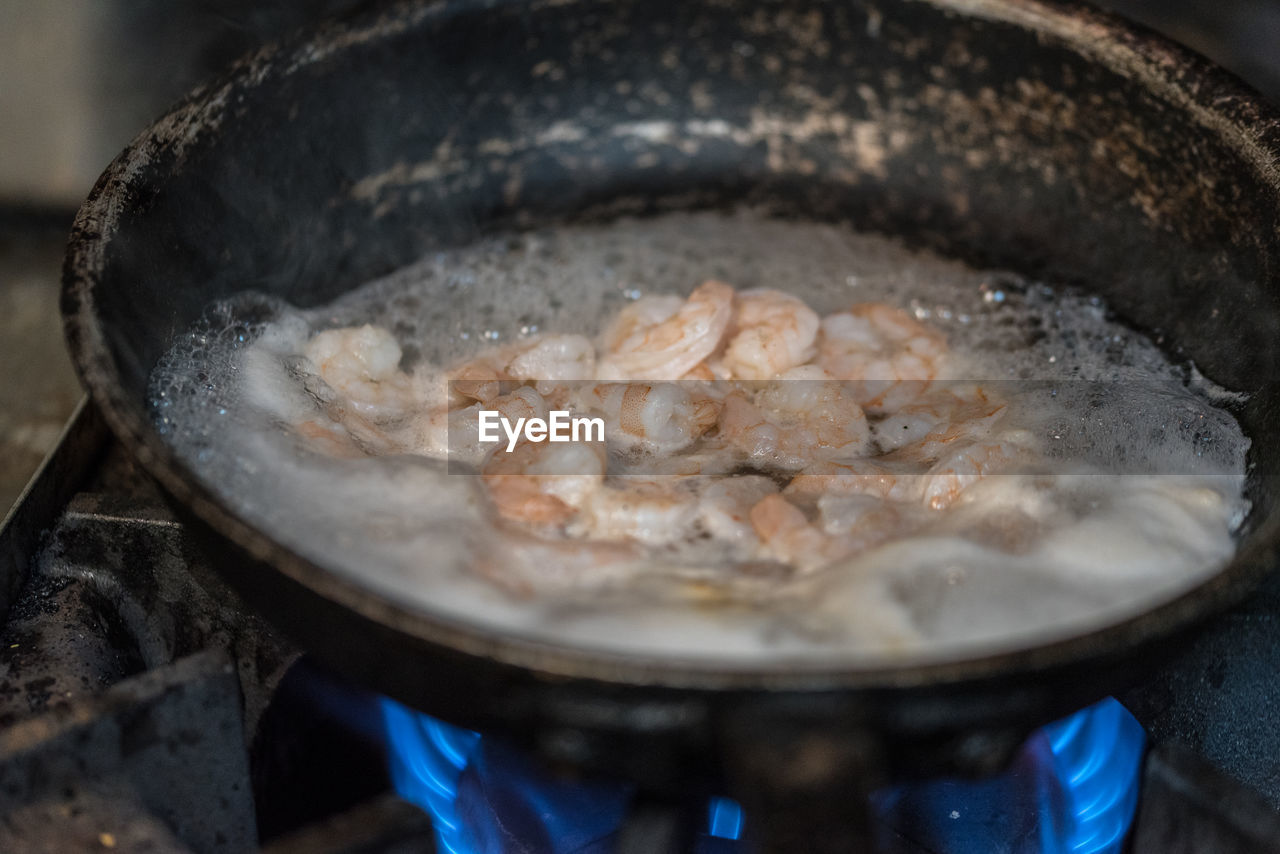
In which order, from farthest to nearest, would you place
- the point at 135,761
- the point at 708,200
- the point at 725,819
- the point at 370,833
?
the point at 708,200 → the point at 725,819 → the point at 135,761 → the point at 370,833

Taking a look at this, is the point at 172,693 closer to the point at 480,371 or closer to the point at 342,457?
the point at 342,457

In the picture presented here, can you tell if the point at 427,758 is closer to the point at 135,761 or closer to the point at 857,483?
the point at 135,761

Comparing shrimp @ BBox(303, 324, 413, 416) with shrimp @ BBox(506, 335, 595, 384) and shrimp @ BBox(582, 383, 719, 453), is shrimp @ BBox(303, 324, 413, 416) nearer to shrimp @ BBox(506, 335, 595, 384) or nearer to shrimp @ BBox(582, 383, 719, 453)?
shrimp @ BBox(506, 335, 595, 384)

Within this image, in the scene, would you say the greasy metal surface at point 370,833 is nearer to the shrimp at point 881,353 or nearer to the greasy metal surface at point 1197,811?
the greasy metal surface at point 1197,811

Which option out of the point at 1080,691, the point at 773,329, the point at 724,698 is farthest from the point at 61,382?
the point at 1080,691

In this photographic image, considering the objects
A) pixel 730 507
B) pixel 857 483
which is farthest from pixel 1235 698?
pixel 730 507

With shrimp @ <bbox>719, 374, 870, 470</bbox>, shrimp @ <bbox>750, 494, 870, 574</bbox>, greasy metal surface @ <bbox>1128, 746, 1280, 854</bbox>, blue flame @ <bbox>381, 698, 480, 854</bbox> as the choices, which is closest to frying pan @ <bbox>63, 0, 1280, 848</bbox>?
greasy metal surface @ <bbox>1128, 746, 1280, 854</bbox>

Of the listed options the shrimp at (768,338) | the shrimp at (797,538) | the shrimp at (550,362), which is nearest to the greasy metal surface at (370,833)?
the shrimp at (797,538)
